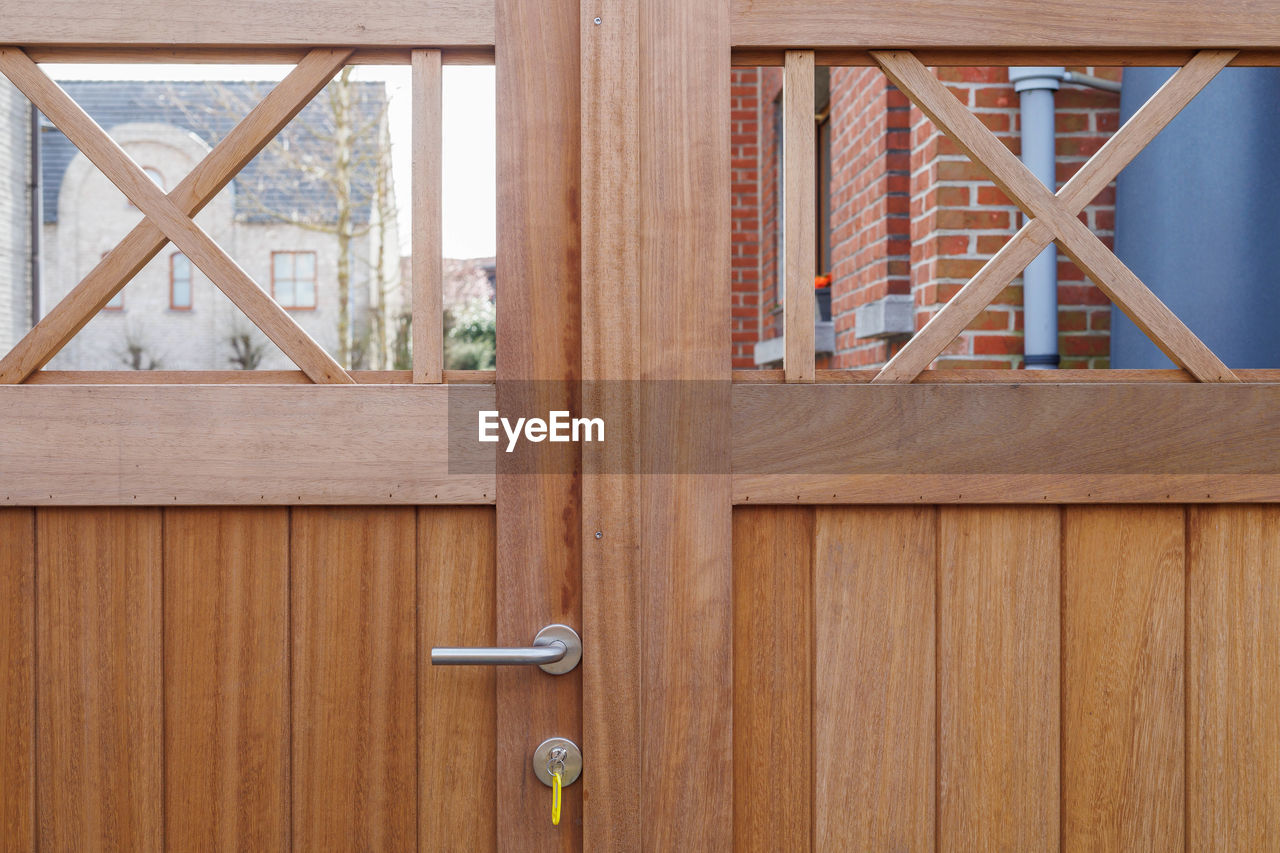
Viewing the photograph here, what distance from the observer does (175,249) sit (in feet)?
59.4

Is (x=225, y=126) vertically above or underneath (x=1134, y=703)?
above

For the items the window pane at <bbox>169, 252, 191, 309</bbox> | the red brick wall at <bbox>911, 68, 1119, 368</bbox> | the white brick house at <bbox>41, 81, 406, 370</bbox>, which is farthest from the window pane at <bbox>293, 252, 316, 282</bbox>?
the red brick wall at <bbox>911, 68, 1119, 368</bbox>

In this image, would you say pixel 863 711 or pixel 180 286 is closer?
pixel 863 711

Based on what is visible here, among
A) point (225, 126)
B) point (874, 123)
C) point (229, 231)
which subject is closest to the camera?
point (874, 123)

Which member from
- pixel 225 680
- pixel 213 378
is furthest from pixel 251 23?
pixel 225 680

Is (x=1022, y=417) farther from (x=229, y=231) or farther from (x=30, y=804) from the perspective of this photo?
(x=229, y=231)

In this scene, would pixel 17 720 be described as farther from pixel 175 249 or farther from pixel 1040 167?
pixel 175 249

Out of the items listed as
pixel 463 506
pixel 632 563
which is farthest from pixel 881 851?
pixel 463 506

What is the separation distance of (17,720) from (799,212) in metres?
1.19

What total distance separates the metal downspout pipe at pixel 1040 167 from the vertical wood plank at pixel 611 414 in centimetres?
146

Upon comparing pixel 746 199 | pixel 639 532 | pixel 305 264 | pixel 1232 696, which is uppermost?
pixel 305 264

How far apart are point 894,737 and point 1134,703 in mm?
318

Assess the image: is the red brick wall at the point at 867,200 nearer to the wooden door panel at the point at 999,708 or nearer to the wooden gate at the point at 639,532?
the wooden gate at the point at 639,532

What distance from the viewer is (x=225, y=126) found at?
1453 cm
